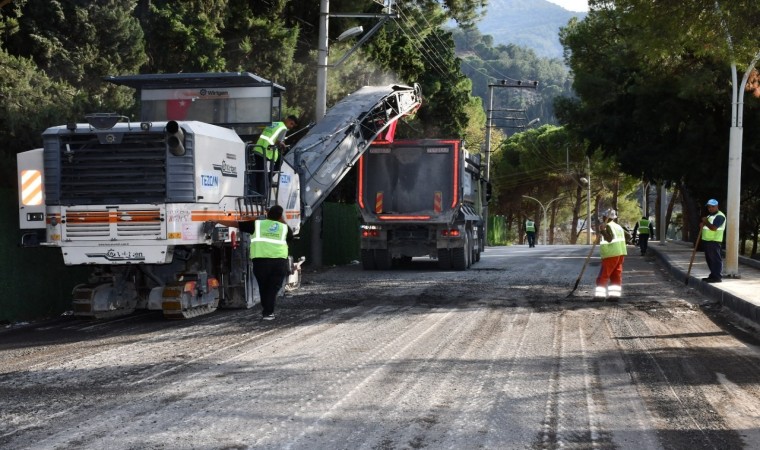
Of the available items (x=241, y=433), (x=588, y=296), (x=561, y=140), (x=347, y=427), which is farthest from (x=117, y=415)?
(x=561, y=140)

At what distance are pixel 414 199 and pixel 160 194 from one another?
1128 cm

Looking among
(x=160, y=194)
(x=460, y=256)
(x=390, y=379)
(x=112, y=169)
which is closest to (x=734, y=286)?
(x=460, y=256)

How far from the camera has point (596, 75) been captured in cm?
3228

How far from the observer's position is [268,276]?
41.2ft

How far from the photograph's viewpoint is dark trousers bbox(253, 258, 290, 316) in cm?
1255

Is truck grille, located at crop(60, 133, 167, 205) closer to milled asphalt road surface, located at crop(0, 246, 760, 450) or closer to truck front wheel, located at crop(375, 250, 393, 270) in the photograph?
milled asphalt road surface, located at crop(0, 246, 760, 450)

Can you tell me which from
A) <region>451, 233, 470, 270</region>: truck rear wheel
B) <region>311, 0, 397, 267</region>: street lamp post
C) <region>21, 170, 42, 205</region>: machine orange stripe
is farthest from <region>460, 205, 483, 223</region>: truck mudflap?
<region>21, 170, 42, 205</region>: machine orange stripe

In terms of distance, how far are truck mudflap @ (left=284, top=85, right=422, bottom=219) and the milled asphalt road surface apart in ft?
12.7

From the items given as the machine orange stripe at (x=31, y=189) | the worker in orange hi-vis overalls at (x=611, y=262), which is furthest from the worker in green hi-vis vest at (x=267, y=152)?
the worker in orange hi-vis overalls at (x=611, y=262)

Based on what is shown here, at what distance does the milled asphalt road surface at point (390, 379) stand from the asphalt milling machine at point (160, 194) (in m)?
0.55

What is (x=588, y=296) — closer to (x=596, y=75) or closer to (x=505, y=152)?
(x=596, y=75)

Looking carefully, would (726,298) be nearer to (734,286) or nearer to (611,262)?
(734,286)

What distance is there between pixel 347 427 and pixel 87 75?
16534mm

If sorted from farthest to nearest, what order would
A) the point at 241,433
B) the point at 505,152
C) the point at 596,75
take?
the point at 505,152 < the point at 596,75 < the point at 241,433
